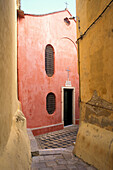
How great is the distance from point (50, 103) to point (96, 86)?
18.4 feet

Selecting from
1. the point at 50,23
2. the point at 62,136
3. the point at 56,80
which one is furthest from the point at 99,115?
the point at 50,23

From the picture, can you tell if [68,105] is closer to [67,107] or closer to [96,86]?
[67,107]

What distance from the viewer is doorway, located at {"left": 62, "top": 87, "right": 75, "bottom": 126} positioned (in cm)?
1020

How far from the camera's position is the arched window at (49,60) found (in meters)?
9.04

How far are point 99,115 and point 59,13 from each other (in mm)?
8459

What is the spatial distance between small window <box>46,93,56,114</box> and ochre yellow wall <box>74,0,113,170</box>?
176 inches

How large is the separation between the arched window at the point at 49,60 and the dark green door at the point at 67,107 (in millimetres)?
1936

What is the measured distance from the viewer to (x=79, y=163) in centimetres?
375

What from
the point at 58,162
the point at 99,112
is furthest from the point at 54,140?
Result: the point at 99,112

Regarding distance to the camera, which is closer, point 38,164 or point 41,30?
point 38,164

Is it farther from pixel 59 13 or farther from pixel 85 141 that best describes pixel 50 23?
pixel 85 141

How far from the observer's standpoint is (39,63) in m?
8.49

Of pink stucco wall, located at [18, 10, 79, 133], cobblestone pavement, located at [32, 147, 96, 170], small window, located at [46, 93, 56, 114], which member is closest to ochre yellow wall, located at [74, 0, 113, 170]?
cobblestone pavement, located at [32, 147, 96, 170]

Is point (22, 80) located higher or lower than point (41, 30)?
lower
